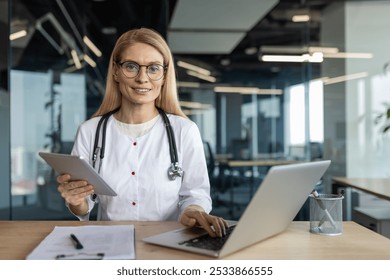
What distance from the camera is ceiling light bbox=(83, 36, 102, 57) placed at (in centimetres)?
551

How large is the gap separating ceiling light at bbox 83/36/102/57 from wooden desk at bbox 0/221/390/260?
4.23m

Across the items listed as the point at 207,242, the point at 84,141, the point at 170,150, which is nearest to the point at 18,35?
the point at 84,141

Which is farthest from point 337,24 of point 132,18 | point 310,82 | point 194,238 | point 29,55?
point 194,238

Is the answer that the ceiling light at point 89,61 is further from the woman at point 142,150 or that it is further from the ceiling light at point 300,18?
the woman at point 142,150

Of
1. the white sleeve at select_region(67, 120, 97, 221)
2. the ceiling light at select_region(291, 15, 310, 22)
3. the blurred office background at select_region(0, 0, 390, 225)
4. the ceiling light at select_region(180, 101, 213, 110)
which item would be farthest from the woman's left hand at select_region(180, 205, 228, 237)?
the ceiling light at select_region(291, 15, 310, 22)

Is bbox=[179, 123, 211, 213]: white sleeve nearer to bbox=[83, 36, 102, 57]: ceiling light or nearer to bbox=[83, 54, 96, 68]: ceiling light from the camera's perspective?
bbox=[83, 54, 96, 68]: ceiling light

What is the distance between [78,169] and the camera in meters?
1.39

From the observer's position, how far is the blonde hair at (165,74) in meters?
1.87

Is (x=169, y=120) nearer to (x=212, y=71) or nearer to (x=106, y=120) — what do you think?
(x=106, y=120)

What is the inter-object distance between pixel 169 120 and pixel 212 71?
12.2ft

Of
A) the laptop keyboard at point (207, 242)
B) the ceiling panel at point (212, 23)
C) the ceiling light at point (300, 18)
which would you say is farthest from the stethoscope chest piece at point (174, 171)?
the ceiling light at point (300, 18)

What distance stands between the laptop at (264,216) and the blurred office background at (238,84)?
3882 mm

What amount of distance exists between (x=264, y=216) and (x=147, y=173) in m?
0.75

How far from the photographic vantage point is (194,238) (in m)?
1.33
